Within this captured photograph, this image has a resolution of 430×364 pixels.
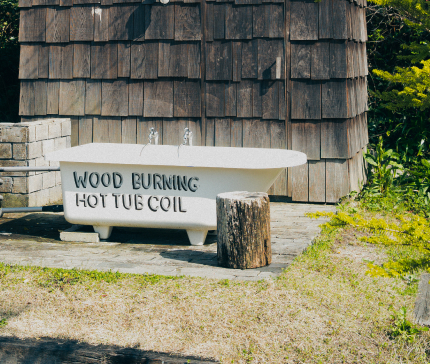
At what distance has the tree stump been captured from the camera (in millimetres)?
4137

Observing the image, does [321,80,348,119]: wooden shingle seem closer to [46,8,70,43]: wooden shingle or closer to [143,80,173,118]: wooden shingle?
[143,80,173,118]: wooden shingle

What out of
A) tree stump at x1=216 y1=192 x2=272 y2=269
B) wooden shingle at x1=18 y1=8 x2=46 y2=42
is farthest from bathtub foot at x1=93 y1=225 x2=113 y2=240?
wooden shingle at x1=18 y1=8 x2=46 y2=42

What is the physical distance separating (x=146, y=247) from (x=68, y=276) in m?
1.06

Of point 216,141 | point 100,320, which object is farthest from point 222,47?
point 100,320

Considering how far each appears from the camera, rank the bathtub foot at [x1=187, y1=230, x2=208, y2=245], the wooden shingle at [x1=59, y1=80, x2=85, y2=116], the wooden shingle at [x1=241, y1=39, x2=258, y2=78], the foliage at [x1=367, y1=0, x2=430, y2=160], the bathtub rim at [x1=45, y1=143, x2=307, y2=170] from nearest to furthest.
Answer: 1. the bathtub rim at [x1=45, y1=143, x2=307, y2=170]
2. the bathtub foot at [x1=187, y1=230, x2=208, y2=245]
3. the wooden shingle at [x1=241, y1=39, x2=258, y2=78]
4. the wooden shingle at [x1=59, y1=80, x2=85, y2=116]
5. the foliage at [x1=367, y1=0, x2=430, y2=160]

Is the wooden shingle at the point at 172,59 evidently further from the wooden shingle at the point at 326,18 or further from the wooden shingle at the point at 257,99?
the wooden shingle at the point at 326,18

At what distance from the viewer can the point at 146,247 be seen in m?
4.93

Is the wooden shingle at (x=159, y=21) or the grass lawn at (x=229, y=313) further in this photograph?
the wooden shingle at (x=159, y=21)

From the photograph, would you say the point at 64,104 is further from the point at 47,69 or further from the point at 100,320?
the point at 100,320

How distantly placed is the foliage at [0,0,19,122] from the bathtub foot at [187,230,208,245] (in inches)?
179

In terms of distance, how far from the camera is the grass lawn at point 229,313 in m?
2.96

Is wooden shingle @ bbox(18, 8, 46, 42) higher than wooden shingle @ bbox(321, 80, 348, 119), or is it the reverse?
wooden shingle @ bbox(18, 8, 46, 42)

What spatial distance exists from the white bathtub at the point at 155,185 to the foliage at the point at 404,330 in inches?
68.6

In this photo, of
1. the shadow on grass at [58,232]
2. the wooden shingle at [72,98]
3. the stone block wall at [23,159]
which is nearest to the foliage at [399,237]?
the shadow on grass at [58,232]
